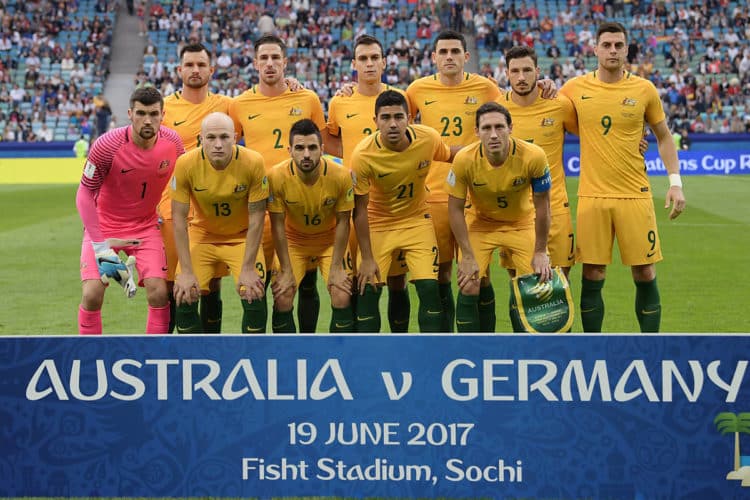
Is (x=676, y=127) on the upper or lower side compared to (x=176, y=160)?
lower

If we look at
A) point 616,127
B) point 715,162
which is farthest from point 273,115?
point 715,162

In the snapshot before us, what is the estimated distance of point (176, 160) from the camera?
21.1 feet

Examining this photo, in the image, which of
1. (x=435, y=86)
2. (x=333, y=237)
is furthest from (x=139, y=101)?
(x=435, y=86)

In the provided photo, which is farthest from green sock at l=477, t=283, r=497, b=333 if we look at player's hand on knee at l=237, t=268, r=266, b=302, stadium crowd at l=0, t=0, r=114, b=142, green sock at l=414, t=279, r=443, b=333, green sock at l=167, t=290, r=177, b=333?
stadium crowd at l=0, t=0, r=114, b=142

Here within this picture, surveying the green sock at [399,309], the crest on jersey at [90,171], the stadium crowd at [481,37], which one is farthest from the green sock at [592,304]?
the stadium crowd at [481,37]

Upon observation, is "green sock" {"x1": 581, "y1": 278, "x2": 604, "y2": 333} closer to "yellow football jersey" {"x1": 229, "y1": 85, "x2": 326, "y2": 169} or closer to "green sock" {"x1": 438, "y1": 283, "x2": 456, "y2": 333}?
"green sock" {"x1": 438, "y1": 283, "x2": 456, "y2": 333}

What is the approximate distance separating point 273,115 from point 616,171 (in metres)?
2.44

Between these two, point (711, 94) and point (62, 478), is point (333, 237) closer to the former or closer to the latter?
point (62, 478)

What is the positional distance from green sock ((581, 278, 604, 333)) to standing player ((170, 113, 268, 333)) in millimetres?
2272

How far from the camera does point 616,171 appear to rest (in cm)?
673

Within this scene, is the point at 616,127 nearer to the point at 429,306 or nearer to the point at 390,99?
the point at 390,99

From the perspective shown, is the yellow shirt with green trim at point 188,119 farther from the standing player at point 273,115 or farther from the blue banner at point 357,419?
the blue banner at point 357,419

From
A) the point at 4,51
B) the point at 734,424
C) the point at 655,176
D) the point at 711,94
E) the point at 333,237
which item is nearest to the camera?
the point at 734,424

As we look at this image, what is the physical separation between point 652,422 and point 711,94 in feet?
99.7
